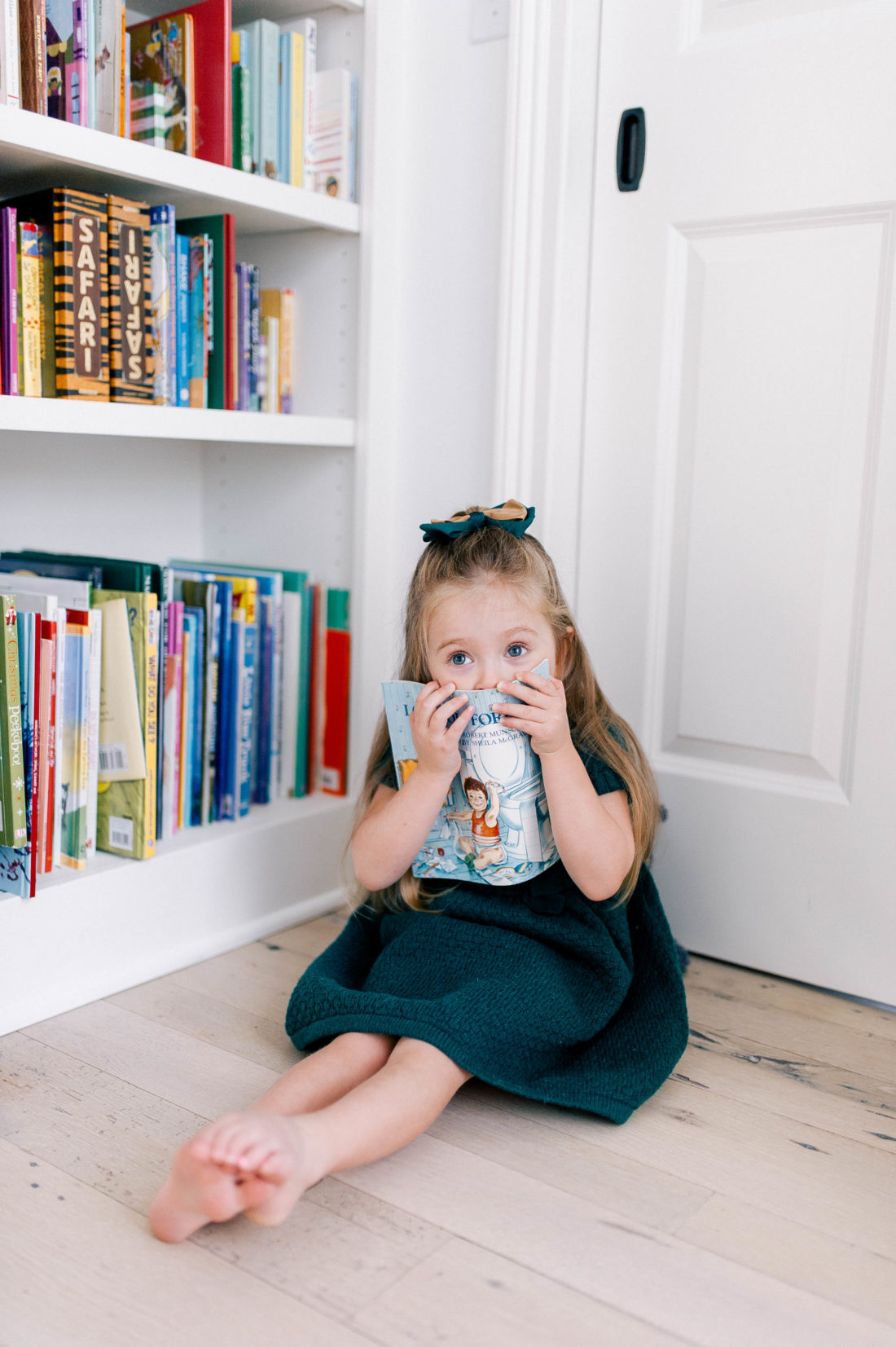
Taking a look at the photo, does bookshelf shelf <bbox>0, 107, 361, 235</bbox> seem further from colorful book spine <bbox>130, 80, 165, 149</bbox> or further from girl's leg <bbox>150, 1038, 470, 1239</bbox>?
girl's leg <bbox>150, 1038, 470, 1239</bbox>

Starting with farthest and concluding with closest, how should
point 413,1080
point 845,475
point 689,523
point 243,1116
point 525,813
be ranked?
point 689,523 → point 845,475 → point 525,813 → point 413,1080 → point 243,1116

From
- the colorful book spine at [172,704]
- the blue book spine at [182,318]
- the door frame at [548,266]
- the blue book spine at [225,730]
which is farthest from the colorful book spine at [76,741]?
the door frame at [548,266]

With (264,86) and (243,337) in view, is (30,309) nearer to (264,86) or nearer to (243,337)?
(243,337)

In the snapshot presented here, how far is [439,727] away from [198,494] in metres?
0.87

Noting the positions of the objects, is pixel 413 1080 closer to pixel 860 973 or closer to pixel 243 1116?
pixel 243 1116

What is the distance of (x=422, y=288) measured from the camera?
157cm

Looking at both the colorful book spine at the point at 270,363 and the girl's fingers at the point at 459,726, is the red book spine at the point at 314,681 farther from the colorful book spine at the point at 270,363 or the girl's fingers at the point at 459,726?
the girl's fingers at the point at 459,726

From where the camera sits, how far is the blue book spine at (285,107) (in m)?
1.48

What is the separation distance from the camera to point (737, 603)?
138 centimetres

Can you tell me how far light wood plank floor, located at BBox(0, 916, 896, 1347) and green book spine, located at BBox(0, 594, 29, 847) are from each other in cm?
22

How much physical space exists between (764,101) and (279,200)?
0.60 metres

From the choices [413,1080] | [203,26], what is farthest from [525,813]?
[203,26]

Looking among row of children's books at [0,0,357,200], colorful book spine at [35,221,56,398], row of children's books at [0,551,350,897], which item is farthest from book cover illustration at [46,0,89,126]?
row of children's books at [0,551,350,897]

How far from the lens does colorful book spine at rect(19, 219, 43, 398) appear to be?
48.4 inches
